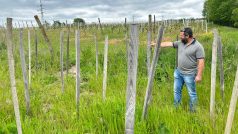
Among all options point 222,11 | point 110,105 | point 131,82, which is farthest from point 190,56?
point 222,11

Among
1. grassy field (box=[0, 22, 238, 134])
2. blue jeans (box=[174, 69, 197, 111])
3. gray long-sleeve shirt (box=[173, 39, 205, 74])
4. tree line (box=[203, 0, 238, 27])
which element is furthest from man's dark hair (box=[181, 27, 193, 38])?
tree line (box=[203, 0, 238, 27])

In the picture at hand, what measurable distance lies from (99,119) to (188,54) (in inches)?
88.8

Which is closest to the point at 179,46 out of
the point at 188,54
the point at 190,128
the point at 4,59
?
the point at 188,54

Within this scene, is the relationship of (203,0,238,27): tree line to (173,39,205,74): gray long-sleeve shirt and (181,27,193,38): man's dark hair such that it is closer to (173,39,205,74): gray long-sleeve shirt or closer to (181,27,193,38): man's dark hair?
(173,39,205,74): gray long-sleeve shirt

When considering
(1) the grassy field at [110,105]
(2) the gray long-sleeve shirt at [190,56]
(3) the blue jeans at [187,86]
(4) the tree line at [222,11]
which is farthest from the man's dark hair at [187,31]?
(4) the tree line at [222,11]

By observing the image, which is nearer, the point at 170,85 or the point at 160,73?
the point at 170,85

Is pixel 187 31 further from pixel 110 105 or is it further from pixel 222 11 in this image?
pixel 222 11

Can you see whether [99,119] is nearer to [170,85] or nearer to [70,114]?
[70,114]

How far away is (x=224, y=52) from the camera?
9.91m

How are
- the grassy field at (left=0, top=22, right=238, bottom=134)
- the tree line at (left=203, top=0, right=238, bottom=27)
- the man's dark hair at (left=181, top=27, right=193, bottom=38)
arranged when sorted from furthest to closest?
the tree line at (left=203, top=0, right=238, bottom=27), the man's dark hair at (left=181, top=27, right=193, bottom=38), the grassy field at (left=0, top=22, right=238, bottom=134)

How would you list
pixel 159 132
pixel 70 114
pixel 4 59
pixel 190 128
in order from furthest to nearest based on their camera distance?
pixel 4 59, pixel 70 114, pixel 190 128, pixel 159 132

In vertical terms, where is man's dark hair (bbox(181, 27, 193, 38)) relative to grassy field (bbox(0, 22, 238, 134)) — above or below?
above

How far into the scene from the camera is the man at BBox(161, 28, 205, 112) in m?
6.21

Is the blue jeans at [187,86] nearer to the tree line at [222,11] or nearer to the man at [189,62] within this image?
the man at [189,62]
